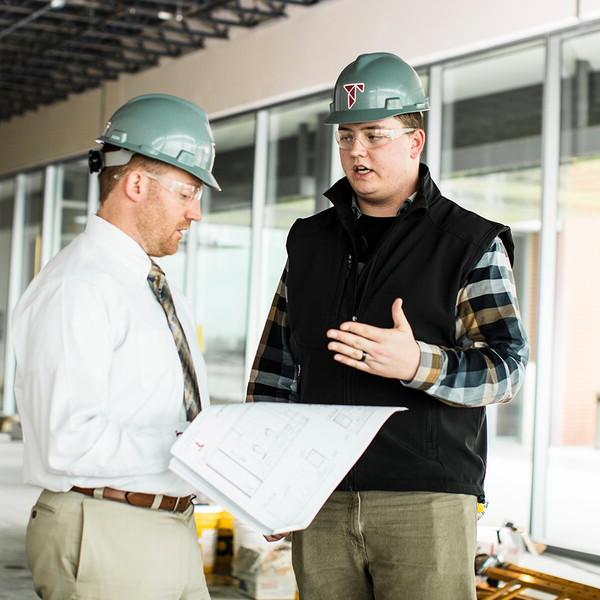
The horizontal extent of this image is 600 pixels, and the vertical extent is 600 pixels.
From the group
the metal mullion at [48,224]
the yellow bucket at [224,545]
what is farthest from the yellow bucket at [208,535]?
the metal mullion at [48,224]

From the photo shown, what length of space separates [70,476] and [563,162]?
5303mm

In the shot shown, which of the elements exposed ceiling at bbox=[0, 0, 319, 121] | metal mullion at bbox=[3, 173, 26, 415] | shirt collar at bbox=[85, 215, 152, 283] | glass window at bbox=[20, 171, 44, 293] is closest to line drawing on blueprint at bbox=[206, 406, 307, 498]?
shirt collar at bbox=[85, 215, 152, 283]

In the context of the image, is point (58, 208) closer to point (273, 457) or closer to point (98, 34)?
point (98, 34)

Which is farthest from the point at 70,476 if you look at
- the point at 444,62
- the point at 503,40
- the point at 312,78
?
the point at 312,78

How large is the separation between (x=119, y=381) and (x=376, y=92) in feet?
2.77

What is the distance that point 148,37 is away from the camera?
10.5 metres

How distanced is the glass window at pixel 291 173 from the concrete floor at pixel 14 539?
2.79 m

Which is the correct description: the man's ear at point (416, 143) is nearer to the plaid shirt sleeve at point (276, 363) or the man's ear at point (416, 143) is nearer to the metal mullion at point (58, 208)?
the plaid shirt sleeve at point (276, 363)

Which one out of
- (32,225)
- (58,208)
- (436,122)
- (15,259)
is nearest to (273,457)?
(436,122)

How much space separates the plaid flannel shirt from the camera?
209cm

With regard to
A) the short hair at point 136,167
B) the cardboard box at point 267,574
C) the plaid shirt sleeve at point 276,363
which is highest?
the short hair at point 136,167

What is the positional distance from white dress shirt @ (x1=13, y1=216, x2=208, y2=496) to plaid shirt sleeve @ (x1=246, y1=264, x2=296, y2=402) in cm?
34

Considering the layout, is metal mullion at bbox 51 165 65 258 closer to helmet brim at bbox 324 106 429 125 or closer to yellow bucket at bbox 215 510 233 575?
yellow bucket at bbox 215 510 233 575

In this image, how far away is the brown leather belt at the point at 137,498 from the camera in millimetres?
2146
